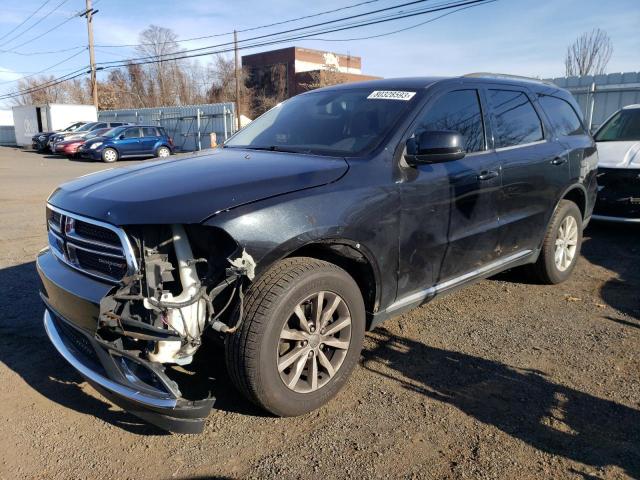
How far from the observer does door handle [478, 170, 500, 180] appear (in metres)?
3.77

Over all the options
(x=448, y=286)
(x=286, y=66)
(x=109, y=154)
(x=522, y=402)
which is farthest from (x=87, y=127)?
(x=286, y=66)

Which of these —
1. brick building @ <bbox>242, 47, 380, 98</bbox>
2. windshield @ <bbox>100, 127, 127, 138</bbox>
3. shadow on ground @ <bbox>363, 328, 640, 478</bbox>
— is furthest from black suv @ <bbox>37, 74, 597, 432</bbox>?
brick building @ <bbox>242, 47, 380, 98</bbox>

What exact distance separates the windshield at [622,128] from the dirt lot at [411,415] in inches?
174

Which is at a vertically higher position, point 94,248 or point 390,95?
point 390,95

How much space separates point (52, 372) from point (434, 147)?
2.91m

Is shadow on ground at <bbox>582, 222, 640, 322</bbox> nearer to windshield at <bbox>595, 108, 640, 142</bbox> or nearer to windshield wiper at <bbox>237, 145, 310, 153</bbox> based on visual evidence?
windshield at <bbox>595, 108, 640, 142</bbox>

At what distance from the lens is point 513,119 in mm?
4340

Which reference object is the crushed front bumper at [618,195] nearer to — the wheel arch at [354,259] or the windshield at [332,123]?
the windshield at [332,123]

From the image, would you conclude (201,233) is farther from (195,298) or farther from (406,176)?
(406,176)

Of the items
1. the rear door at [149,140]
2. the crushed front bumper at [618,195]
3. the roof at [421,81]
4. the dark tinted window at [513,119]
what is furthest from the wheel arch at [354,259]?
the rear door at [149,140]

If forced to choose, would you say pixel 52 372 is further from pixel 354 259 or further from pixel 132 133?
pixel 132 133

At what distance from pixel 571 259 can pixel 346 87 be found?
3.05 m

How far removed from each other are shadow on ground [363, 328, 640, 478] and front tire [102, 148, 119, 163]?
22172mm

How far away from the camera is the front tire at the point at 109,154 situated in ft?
75.3
